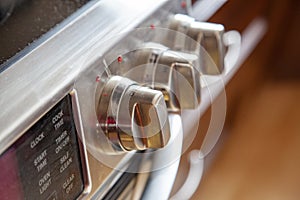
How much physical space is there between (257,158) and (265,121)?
15 centimetres

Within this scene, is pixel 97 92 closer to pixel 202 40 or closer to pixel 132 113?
pixel 132 113

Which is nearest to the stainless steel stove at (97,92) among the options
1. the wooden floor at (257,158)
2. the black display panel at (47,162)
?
the black display panel at (47,162)

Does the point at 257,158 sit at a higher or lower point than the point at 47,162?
lower

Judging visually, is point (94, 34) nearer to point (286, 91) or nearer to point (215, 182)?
point (215, 182)

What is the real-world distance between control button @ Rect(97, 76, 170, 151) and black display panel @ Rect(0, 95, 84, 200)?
1.7 inches

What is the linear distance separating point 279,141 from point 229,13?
635 millimetres

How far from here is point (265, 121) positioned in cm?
138

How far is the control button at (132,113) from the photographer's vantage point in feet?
1.42

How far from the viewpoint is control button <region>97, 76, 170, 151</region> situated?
17.0 inches

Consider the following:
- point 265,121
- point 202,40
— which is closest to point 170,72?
point 202,40

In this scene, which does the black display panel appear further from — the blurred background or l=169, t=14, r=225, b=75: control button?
the blurred background

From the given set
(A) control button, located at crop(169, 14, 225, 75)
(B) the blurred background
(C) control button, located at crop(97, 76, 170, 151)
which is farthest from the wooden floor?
(C) control button, located at crop(97, 76, 170, 151)

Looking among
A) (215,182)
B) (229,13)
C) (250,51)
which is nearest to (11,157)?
(229,13)

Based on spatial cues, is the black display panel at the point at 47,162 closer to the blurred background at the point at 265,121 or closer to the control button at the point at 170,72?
the control button at the point at 170,72
